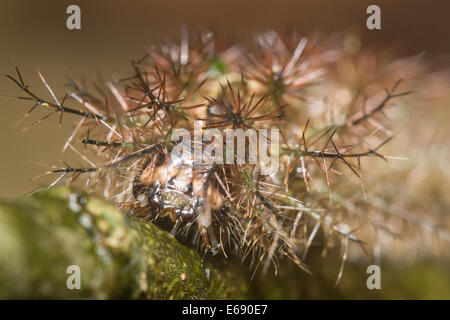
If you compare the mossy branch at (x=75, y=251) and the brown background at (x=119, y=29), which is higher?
the brown background at (x=119, y=29)

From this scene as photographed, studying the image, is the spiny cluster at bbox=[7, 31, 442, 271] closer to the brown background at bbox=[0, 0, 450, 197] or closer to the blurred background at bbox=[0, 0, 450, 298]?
the blurred background at bbox=[0, 0, 450, 298]

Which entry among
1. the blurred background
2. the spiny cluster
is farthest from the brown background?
the spiny cluster

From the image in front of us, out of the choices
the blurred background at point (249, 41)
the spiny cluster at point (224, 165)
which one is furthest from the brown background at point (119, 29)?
the spiny cluster at point (224, 165)

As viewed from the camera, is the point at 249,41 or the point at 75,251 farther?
the point at 249,41

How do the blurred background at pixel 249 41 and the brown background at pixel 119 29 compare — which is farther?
the brown background at pixel 119 29

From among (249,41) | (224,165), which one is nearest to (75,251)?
(224,165)

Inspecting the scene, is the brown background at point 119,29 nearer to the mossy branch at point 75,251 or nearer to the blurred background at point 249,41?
the blurred background at point 249,41

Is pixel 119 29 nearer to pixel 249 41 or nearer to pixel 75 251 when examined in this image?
pixel 249 41
